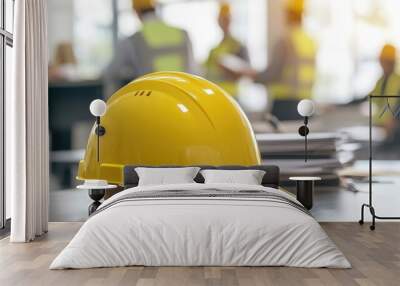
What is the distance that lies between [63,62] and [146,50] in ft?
3.33

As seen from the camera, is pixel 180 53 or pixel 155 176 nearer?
pixel 155 176

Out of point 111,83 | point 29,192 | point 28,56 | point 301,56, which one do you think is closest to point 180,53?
point 111,83

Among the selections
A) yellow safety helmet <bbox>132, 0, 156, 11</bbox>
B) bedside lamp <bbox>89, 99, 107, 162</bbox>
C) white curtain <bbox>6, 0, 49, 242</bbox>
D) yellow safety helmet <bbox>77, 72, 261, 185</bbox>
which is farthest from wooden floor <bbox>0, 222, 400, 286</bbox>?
yellow safety helmet <bbox>132, 0, 156, 11</bbox>

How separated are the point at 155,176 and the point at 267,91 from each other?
1.81 m

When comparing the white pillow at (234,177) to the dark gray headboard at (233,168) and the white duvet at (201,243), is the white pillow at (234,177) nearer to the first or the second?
the dark gray headboard at (233,168)

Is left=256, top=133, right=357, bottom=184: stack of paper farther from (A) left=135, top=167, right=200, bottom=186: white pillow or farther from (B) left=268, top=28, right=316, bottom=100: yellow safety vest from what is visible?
(A) left=135, top=167, right=200, bottom=186: white pillow

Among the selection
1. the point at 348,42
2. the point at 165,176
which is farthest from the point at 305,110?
the point at 165,176

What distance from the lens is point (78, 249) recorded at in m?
4.83

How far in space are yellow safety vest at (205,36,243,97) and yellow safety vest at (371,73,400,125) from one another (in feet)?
5.48

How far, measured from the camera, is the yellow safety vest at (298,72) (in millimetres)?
7711

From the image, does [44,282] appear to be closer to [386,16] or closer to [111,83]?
[111,83]

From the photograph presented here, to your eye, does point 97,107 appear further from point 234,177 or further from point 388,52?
→ point 388,52

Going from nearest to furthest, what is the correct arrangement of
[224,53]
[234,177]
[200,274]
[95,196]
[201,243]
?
[200,274]
[201,243]
[234,177]
[95,196]
[224,53]

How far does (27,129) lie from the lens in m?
6.33
